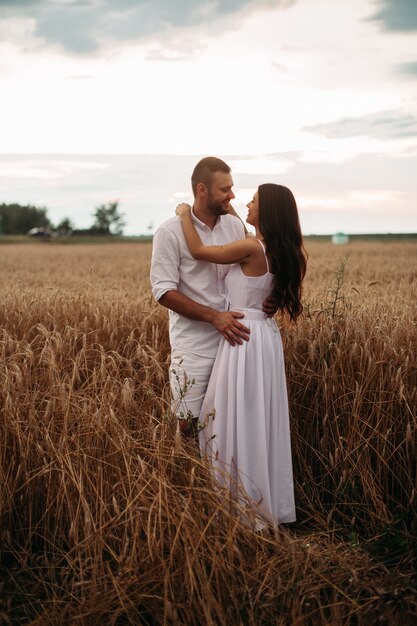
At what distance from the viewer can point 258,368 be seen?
3.46 meters

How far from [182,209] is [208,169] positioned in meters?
0.32

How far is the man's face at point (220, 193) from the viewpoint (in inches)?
139

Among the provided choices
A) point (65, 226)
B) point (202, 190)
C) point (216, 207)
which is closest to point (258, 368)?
point (216, 207)

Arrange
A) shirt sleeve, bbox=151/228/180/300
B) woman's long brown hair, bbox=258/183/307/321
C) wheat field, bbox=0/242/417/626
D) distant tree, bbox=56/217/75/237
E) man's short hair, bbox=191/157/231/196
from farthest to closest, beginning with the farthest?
distant tree, bbox=56/217/75/237, shirt sleeve, bbox=151/228/180/300, man's short hair, bbox=191/157/231/196, woman's long brown hair, bbox=258/183/307/321, wheat field, bbox=0/242/417/626

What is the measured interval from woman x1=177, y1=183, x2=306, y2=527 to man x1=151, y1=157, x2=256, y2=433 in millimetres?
100

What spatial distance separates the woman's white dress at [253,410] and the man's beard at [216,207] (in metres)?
0.35

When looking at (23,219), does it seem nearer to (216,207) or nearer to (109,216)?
(109,216)

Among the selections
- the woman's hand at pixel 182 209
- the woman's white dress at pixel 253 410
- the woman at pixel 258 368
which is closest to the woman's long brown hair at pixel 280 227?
the woman at pixel 258 368

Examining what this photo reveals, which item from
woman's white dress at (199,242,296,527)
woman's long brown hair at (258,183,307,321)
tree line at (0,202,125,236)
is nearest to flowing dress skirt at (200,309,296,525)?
woman's white dress at (199,242,296,527)

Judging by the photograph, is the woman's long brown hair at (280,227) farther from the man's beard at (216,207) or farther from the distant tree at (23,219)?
the distant tree at (23,219)

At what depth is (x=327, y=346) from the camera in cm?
446

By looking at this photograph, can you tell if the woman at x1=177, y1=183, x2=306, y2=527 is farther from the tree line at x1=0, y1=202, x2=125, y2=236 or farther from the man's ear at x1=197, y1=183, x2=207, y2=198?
the tree line at x1=0, y1=202, x2=125, y2=236

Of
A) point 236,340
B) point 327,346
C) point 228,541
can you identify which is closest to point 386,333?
point 327,346

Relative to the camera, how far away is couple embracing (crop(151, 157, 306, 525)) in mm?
3436
